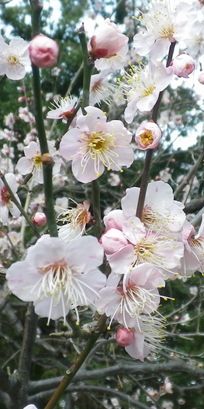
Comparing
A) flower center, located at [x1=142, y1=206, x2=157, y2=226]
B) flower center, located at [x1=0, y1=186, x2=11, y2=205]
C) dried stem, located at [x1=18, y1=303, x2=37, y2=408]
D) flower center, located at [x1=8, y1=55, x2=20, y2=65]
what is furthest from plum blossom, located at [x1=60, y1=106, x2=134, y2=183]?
dried stem, located at [x1=18, y1=303, x2=37, y2=408]

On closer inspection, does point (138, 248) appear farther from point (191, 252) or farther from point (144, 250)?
point (191, 252)

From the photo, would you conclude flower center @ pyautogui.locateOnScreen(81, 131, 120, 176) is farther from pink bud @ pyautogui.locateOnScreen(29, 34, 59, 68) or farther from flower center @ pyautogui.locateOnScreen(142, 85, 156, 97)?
pink bud @ pyautogui.locateOnScreen(29, 34, 59, 68)

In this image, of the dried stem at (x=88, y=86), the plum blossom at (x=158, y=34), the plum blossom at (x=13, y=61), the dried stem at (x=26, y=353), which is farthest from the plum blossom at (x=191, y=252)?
the dried stem at (x=26, y=353)

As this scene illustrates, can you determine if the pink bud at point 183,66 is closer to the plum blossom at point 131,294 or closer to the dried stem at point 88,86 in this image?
the dried stem at point 88,86

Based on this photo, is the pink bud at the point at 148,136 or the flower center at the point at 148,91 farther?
the flower center at the point at 148,91

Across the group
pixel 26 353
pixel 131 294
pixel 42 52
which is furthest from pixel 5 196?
pixel 26 353

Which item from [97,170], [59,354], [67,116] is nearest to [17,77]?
[67,116]
